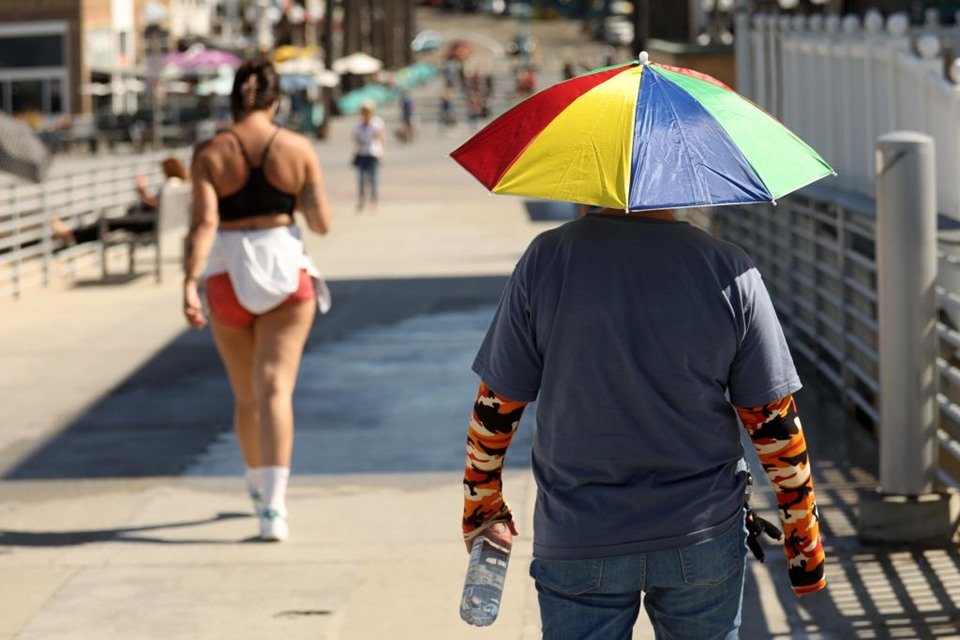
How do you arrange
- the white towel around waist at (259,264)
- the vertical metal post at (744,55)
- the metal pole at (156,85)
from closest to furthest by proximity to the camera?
1. the white towel around waist at (259,264)
2. the vertical metal post at (744,55)
3. the metal pole at (156,85)

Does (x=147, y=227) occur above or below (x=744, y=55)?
below

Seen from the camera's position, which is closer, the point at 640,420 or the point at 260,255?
the point at 640,420

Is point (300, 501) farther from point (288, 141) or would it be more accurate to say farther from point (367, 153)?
point (367, 153)

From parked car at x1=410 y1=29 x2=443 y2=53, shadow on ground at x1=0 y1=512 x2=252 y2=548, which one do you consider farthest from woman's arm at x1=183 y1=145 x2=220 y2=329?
parked car at x1=410 y1=29 x2=443 y2=53

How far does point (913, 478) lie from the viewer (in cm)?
643

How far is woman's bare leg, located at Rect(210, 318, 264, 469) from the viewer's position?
22.5ft

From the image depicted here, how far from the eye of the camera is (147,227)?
1731 centimetres

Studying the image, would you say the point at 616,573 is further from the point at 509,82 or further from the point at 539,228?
the point at 509,82

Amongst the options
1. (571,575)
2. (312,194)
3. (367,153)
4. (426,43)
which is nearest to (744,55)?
(367,153)

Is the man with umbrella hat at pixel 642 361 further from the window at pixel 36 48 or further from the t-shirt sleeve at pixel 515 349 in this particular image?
the window at pixel 36 48

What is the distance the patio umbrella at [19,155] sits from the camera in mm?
11867

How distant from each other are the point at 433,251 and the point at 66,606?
43.4 feet

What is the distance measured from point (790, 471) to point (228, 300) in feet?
12.1

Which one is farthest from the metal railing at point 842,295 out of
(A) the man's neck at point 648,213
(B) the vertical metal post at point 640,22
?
(B) the vertical metal post at point 640,22
